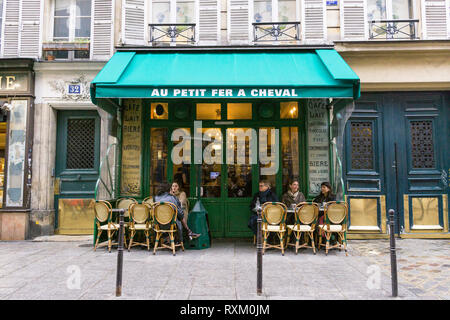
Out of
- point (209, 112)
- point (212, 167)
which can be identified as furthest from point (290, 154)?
point (209, 112)

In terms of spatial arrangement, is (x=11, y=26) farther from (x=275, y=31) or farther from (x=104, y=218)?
(x=275, y=31)

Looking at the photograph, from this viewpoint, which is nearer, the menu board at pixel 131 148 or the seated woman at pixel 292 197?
the seated woman at pixel 292 197

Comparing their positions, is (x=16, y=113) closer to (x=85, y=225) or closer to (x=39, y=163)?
(x=39, y=163)

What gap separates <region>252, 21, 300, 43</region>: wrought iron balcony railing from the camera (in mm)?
8055

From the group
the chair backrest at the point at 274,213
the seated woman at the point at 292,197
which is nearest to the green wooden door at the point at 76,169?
the chair backrest at the point at 274,213

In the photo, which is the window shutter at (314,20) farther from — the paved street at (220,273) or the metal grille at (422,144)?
the paved street at (220,273)

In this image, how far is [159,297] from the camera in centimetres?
411

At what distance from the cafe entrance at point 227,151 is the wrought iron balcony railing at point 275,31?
1.64m

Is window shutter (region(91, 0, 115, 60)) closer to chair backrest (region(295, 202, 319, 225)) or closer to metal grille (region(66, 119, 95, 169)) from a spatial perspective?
metal grille (region(66, 119, 95, 169))

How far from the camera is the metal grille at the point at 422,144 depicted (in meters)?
8.12

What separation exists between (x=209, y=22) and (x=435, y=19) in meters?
5.77

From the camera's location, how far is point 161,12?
8.46 m
